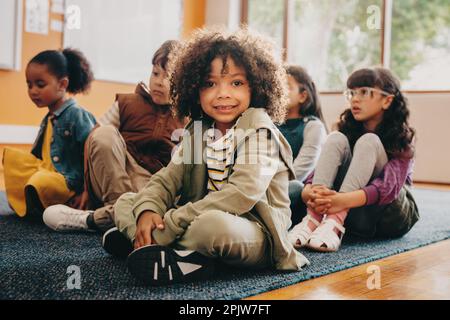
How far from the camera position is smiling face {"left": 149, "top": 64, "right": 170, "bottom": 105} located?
140cm

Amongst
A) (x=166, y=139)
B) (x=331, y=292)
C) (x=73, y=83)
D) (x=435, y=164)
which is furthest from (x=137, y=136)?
(x=435, y=164)

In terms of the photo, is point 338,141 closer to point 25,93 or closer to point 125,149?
point 125,149

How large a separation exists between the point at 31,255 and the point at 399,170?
896 millimetres

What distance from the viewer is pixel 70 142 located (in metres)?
1.50

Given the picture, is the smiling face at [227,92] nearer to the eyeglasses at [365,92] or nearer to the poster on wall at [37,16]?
the eyeglasses at [365,92]

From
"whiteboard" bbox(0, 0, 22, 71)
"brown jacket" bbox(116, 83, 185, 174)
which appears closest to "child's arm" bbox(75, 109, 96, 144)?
"brown jacket" bbox(116, 83, 185, 174)

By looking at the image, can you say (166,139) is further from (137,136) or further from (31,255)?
(31,255)

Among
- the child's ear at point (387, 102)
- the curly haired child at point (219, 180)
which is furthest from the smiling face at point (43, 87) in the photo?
the child's ear at point (387, 102)

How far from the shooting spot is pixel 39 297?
70 cm

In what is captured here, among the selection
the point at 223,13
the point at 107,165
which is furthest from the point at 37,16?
the point at 107,165

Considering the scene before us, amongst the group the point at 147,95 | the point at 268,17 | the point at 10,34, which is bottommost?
the point at 147,95

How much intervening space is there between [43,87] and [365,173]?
3.31ft

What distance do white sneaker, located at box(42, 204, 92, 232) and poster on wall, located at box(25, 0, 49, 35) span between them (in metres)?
2.06

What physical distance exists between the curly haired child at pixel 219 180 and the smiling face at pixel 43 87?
65cm
